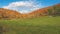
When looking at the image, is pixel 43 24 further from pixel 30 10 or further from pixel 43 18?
pixel 30 10

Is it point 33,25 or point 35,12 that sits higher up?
point 35,12

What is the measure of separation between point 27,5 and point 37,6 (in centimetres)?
36

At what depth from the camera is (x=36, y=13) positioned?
633 centimetres

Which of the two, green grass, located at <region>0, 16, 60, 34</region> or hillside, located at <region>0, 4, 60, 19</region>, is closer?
green grass, located at <region>0, 16, 60, 34</region>

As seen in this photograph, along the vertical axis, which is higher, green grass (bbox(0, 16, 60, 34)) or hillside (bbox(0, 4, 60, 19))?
hillside (bbox(0, 4, 60, 19))

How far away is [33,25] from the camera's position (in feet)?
20.1

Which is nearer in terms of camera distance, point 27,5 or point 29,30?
point 29,30

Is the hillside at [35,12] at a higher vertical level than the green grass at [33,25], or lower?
higher

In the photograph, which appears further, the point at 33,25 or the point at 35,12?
the point at 35,12

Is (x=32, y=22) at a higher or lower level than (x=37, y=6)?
lower

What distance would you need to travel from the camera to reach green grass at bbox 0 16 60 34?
6027 millimetres

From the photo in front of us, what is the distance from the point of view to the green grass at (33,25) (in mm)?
6027

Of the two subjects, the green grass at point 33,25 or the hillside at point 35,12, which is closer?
the green grass at point 33,25

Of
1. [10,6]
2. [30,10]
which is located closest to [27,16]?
[30,10]
